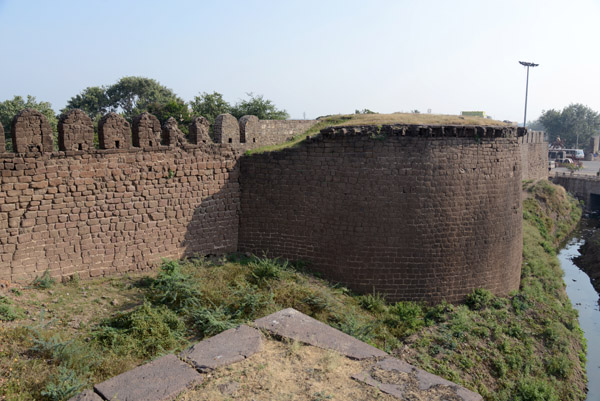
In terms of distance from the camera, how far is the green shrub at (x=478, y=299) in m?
11.6

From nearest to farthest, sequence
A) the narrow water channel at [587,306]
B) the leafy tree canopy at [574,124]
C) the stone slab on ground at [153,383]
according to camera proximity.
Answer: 1. the stone slab on ground at [153,383]
2. the narrow water channel at [587,306]
3. the leafy tree canopy at [574,124]

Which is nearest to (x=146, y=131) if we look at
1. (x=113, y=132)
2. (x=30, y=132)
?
(x=113, y=132)

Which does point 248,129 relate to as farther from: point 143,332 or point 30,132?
point 143,332

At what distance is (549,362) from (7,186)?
11756mm

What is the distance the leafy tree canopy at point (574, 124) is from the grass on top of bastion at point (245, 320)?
66223 mm

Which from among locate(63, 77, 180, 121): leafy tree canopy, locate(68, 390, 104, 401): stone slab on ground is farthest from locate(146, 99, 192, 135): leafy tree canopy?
locate(68, 390, 104, 401): stone slab on ground

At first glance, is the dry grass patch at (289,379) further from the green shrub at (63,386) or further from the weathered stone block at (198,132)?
the weathered stone block at (198,132)

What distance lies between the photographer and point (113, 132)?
925 cm

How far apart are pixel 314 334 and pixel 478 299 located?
8.41 m


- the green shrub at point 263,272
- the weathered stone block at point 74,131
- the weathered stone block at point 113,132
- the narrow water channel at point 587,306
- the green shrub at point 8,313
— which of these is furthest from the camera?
the narrow water channel at point 587,306

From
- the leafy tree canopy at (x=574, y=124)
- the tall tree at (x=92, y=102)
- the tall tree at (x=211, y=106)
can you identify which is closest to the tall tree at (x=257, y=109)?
the tall tree at (x=211, y=106)

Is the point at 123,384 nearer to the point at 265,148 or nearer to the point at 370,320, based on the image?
the point at 370,320

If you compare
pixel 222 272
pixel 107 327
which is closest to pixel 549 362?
pixel 222 272

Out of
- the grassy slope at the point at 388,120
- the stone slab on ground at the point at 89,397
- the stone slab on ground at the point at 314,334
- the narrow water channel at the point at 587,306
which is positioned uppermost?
the grassy slope at the point at 388,120
